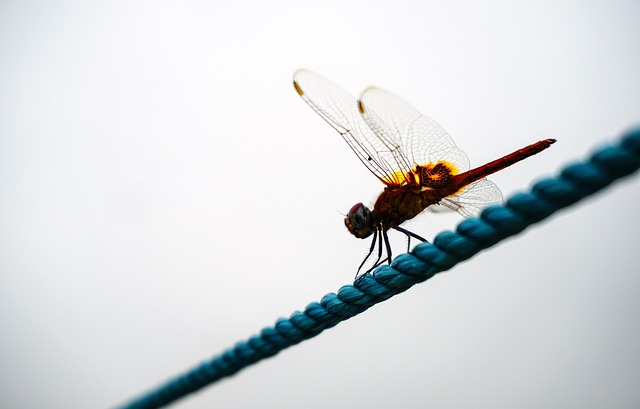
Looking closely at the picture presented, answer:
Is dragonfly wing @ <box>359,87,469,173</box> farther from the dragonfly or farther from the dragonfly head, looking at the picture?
the dragonfly head

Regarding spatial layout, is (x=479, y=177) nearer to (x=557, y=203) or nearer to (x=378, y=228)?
(x=378, y=228)

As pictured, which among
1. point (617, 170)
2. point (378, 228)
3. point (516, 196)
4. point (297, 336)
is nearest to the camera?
point (617, 170)

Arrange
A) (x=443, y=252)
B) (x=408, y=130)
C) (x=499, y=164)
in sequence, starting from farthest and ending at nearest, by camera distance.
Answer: (x=408, y=130) → (x=499, y=164) → (x=443, y=252)

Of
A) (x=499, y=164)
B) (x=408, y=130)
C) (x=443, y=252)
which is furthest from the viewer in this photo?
(x=408, y=130)

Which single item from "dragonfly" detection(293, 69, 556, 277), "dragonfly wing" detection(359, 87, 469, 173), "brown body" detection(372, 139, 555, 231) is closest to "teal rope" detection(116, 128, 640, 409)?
"dragonfly" detection(293, 69, 556, 277)

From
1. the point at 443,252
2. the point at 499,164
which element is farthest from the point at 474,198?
the point at 443,252

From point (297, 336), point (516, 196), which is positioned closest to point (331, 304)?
point (297, 336)

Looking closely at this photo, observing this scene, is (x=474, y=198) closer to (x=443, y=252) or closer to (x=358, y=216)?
(x=358, y=216)
